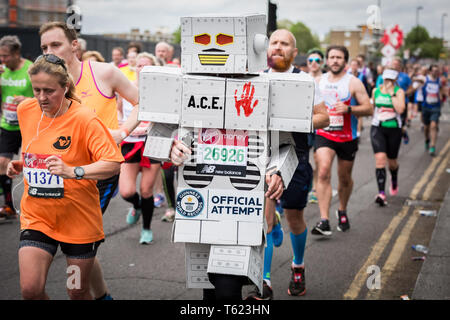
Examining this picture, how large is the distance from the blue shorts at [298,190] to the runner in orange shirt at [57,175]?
175 cm

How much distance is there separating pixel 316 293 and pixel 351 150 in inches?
95.3

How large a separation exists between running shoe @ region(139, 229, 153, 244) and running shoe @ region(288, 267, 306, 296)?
1976 millimetres

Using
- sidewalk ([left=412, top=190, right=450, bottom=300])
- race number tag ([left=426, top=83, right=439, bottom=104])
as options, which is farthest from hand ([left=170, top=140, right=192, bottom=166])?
race number tag ([left=426, top=83, right=439, bottom=104])

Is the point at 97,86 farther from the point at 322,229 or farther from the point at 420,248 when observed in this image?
the point at 420,248

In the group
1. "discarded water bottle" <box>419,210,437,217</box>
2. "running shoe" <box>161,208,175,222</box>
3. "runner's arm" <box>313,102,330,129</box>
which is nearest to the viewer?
"runner's arm" <box>313,102,330,129</box>

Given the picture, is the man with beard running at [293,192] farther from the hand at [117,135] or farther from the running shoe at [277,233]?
the hand at [117,135]

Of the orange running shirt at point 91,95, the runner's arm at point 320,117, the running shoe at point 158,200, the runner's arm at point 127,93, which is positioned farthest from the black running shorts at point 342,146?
the orange running shirt at point 91,95

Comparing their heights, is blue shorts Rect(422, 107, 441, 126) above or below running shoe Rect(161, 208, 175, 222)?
above

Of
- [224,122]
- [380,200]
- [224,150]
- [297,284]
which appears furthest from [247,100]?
[380,200]

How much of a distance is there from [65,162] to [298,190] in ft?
6.87

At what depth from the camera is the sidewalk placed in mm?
4551

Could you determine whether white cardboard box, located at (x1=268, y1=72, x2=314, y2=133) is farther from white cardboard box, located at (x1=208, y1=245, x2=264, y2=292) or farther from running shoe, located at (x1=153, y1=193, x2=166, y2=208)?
running shoe, located at (x1=153, y1=193, x2=166, y2=208)
